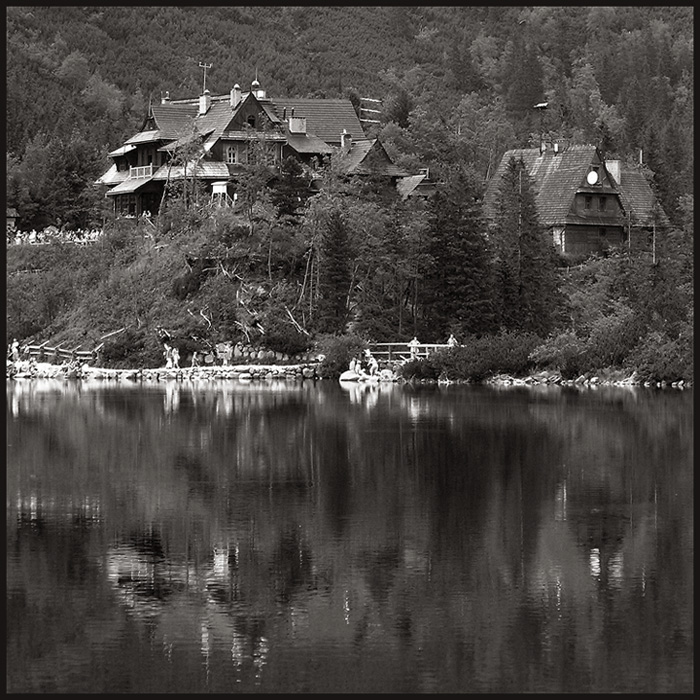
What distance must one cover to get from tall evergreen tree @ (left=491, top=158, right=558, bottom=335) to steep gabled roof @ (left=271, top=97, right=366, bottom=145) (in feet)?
65.5

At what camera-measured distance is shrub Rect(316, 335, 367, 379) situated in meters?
71.3

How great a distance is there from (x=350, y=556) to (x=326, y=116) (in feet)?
235

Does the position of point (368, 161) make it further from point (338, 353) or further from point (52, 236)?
point (52, 236)

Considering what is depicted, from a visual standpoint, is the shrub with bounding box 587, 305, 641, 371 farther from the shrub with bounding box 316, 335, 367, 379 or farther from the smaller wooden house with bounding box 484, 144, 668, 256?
the smaller wooden house with bounding box 484, 144, 668, 256

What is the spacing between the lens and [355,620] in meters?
22.6

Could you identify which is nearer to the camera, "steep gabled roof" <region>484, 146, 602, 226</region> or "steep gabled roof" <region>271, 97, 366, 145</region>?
"steep gabled roof" <region>484, 146, 602, 226</region>

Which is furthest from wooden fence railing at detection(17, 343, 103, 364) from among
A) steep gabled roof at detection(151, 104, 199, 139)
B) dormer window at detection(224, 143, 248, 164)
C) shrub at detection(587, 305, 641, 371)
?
shrub at detection(587, 305, 641, 371)

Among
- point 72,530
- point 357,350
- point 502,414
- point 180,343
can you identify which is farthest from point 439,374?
point 72,530

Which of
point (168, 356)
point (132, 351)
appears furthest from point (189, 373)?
point (132, 351)

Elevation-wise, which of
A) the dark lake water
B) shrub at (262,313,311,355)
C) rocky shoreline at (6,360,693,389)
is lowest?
the dark lake water

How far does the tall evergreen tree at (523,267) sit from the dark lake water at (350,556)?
24864 mm

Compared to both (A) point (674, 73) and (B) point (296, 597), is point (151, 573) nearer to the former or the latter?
(B) point (296, 597)

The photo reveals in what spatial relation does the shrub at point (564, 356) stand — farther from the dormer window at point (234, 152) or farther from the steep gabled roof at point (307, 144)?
the dormer window at point (234, 152)

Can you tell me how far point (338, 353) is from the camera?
7138 centimetres
